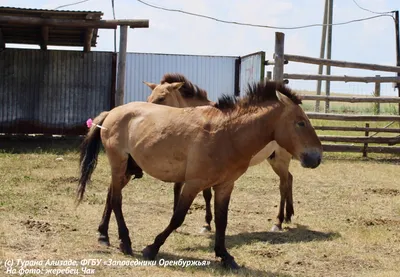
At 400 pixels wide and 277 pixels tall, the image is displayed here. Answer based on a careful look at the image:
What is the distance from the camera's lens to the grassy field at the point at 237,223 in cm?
618

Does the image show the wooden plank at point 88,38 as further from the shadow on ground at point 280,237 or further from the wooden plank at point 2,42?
the shadow on ground at point 280,237

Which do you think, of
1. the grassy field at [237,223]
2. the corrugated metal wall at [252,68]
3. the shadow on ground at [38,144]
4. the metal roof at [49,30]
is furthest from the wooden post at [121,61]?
the corrugated metal wall at [252,68]

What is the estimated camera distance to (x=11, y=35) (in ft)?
55.5

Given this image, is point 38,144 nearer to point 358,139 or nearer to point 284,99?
point 358,139

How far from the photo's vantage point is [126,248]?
20.8 ft

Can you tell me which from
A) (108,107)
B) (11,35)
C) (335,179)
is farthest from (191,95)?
(11,35)

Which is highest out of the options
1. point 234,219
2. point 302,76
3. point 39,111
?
point 302,76

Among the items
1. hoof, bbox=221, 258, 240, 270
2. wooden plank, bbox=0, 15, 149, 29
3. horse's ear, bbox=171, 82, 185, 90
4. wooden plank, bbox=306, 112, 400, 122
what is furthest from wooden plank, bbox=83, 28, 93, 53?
hoof, bbox=221, 258, 240, 270

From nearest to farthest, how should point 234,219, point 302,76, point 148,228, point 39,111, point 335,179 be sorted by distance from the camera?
point 148,228
point 234,219
point 335,179
point 302,76
point 39,111

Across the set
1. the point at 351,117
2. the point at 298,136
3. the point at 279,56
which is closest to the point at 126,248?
the point at 298,136

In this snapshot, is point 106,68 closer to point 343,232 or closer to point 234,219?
point 234,219

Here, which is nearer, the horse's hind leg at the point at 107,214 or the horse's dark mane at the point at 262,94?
the horse's dark mane at the point at 262,94

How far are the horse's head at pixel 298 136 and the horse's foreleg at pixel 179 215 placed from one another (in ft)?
3.39

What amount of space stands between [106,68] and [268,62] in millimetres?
4597
